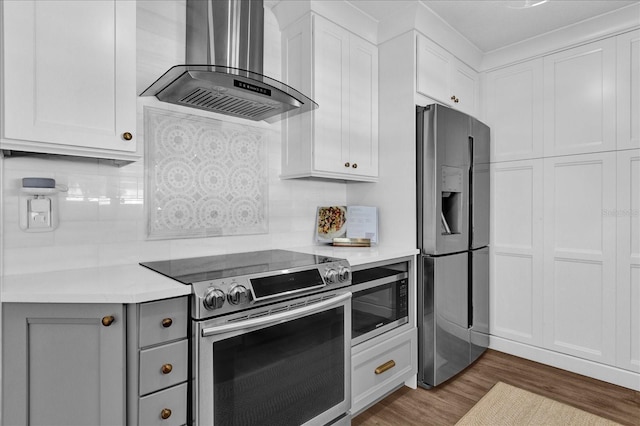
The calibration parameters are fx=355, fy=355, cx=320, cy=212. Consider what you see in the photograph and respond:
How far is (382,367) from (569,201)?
6.30ft

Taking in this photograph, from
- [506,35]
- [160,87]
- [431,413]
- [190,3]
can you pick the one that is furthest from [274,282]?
[506,35]

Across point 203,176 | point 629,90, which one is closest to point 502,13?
point 629,90

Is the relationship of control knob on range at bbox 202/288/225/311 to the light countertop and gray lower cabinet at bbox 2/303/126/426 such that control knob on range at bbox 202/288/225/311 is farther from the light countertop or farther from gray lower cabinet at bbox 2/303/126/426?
gray lower cabinet at bbox 2/303/126/426

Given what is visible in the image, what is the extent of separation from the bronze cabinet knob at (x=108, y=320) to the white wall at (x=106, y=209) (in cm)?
57

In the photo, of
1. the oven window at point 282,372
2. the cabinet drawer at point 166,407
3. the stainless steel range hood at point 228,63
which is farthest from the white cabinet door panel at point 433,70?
the cabinet drawer at point 166,407

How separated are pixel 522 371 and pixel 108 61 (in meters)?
3.26

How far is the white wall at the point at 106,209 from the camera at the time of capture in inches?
59.4

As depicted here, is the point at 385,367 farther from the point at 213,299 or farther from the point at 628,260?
the point at 628,260

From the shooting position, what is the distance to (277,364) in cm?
158

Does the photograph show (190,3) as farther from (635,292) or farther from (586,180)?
(635,292)

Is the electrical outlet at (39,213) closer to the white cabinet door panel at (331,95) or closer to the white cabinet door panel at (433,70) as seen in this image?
the white cabinet door panel at (331,95)

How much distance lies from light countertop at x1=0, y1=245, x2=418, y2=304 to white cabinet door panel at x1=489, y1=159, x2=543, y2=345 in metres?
2.71

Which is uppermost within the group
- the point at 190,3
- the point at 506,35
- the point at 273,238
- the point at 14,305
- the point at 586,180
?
the point at 506,35

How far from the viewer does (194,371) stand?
4.37ft
